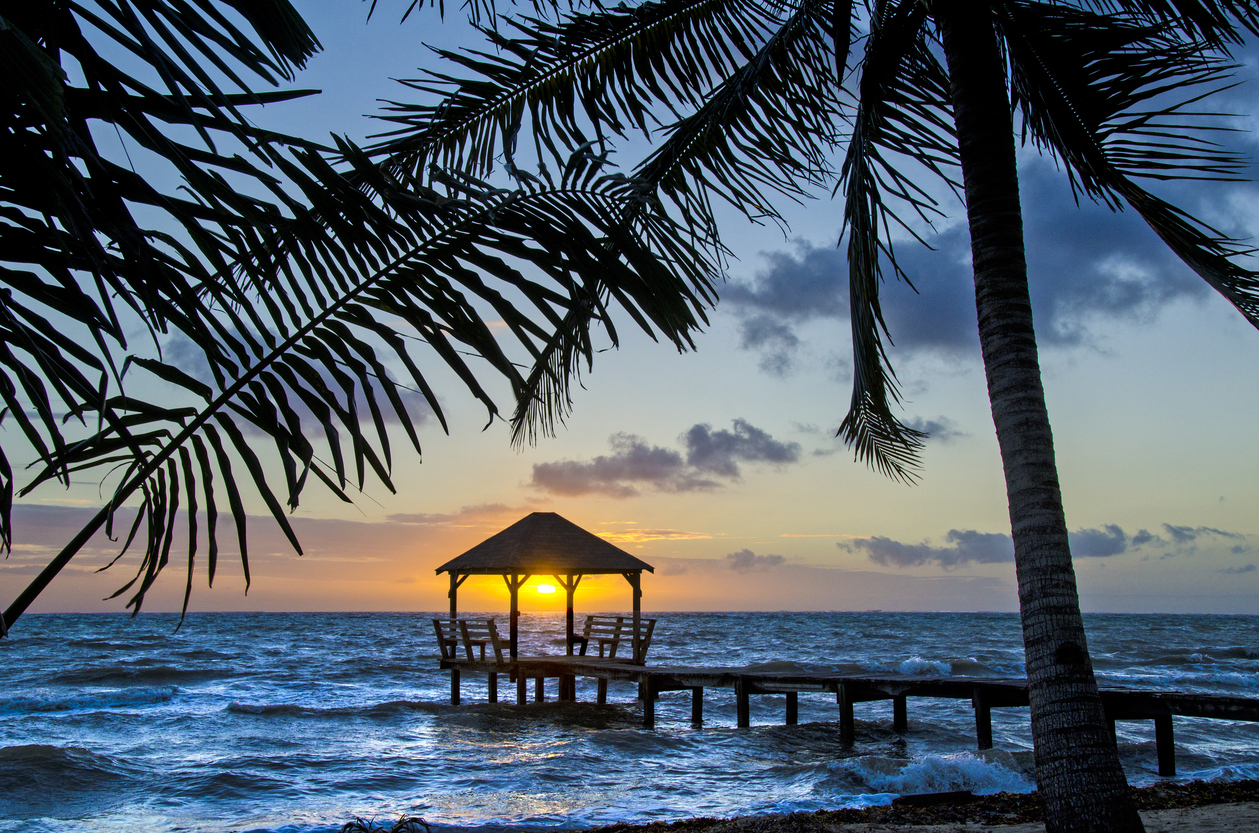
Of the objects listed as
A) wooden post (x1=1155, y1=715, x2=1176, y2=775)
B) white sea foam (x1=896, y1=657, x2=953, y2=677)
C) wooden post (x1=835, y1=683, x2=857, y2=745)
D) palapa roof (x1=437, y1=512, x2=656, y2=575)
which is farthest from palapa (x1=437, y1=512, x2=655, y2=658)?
white sea foam (x1=896, y1=657, x2=953, y2=677)

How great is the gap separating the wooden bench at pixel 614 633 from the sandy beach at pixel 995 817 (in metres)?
11.1

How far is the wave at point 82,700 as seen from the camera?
73.4ft

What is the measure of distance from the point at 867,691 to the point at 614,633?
7303 mm

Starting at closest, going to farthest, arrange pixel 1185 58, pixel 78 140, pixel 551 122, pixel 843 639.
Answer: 1. pixel 78 140
2. pixel 1185 58
3. pixel 551 122
4. pixel 843 639

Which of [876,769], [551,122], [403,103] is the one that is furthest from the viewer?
[876,769]

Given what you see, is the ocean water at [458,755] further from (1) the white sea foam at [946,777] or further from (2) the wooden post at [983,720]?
(2) the wooden post at [983,720]

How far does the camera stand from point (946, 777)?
34.7 ft

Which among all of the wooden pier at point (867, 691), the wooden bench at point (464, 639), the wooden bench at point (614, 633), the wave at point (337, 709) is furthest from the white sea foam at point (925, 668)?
the wave at point (337, 709)

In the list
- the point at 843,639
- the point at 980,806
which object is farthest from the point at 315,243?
the point at 843,639

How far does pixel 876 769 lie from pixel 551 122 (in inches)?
377

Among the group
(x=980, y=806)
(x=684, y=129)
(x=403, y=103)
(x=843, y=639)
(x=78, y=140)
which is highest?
(x=684, y=129)

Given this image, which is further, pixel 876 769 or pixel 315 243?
pixel 876 769

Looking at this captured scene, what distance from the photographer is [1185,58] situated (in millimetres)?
5105

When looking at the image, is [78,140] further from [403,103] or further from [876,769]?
[876,769]
